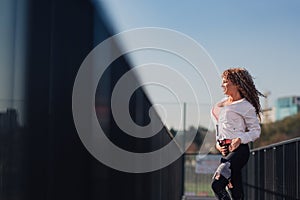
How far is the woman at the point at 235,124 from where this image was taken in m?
5.02

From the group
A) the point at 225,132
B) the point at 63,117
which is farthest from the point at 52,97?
the point at 225,132

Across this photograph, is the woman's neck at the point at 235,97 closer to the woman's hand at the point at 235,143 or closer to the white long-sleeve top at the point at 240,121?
the white long-sleeve top at the point at 240,121

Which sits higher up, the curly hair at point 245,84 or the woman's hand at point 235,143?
the curly hair at point 245,84

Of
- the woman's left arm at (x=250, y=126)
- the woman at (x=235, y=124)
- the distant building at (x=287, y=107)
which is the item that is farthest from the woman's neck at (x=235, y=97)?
the distant building at (x=287, y=107)

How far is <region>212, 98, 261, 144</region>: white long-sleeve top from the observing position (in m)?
5.00

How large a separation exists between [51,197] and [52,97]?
0.45 metres

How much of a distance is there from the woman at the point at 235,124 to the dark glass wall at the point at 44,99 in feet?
4.82

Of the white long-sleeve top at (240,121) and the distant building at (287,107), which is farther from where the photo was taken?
the distant building at (287,107)

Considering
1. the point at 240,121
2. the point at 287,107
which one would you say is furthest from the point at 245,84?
the point at 287,107

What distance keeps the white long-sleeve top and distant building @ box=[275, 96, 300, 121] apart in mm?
48904

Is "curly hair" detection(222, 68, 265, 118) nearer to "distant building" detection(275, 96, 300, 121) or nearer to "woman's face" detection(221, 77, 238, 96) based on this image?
"woman's face" detection(221, 77, 238, 96)

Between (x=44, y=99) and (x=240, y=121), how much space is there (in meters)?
2.65

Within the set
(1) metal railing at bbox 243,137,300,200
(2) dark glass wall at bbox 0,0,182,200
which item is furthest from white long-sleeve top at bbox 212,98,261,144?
(2) dark glass wall at bbox 0,0,182,200

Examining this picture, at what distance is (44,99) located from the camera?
2676mm
